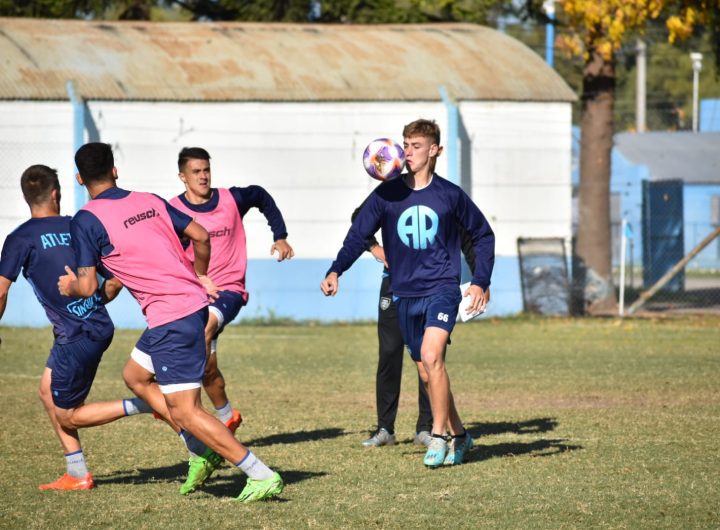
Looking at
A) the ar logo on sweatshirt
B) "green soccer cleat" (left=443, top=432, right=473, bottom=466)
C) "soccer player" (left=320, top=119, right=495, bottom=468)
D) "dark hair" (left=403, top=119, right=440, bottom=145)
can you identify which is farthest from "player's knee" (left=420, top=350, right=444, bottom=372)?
"dark hair" (left=403, top=119, right=440, bottom=145)

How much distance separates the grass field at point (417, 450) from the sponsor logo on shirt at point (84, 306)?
106 centimetres

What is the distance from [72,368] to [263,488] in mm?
1460

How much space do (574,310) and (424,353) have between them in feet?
46.9

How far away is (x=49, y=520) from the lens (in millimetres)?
6836

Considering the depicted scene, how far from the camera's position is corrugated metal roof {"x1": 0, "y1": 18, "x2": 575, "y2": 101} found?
21.3 m

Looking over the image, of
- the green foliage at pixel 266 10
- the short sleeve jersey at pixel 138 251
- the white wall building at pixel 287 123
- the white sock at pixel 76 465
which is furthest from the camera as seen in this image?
the green foliage at pixel 266 10

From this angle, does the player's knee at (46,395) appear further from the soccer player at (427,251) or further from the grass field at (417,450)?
the soccer player at (427,251)

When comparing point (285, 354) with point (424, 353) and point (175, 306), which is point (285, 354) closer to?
point (424, 353)

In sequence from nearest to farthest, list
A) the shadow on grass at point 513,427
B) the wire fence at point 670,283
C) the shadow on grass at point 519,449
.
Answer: the shadow on grass at point 519,449 < the shadow on grass at point 513,427 < the wire fence at point 670,283

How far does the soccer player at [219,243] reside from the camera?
30.3 feet

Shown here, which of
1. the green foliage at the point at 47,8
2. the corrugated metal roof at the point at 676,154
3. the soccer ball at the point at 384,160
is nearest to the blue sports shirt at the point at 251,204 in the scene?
the soccer ball at the point at 384,160

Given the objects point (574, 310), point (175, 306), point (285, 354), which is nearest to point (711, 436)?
point (175, 306)

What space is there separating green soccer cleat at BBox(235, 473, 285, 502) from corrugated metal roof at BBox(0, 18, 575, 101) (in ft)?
48.1

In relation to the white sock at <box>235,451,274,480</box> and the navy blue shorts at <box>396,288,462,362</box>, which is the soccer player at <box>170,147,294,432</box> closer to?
the navy blue shorts at <box>396,288,462,362</box>
